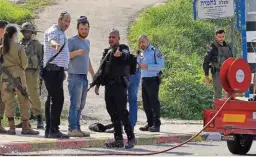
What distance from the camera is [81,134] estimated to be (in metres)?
14.0

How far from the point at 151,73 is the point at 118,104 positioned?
8.95 feet

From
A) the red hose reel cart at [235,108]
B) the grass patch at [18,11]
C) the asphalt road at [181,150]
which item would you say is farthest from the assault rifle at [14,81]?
the grass patch at [18,11]

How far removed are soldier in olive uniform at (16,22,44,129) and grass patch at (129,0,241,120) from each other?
160 inches

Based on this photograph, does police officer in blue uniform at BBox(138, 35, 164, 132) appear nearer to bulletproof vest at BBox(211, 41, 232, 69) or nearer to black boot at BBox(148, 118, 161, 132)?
black boot at BBox(148, 118, 161, 132)

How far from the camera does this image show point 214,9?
1786cm

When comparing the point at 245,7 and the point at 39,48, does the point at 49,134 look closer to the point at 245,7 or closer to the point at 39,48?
the point at 39,48

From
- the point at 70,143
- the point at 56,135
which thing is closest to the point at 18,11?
the point at 56,135

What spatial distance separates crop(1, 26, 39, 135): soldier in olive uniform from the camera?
1392 centimetres

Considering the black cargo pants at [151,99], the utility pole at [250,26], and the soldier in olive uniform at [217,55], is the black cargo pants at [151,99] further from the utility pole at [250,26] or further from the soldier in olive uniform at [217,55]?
the utility pole at [250,26]

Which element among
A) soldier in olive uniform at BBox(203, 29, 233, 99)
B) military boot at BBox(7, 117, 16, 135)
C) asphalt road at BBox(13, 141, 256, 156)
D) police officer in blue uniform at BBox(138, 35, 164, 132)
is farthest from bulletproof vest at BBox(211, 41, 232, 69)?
military boot at BBox(7, 117, 16, 135)

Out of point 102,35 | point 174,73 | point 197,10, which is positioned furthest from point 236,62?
point 102,35

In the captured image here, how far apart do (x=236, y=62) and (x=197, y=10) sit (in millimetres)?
6091

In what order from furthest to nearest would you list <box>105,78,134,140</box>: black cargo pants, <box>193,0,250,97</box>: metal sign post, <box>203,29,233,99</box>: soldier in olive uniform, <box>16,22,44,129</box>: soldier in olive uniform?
<box>193,0,250,97</box>: metal sign post < <box>203,29,233,99</box>: soldier in olive uniform < <box>16,22,44,129</box>: soldier in olive uniform < <box>105,78,134,140</box>: black cargo pants

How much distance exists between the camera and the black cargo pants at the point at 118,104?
12805 mm
